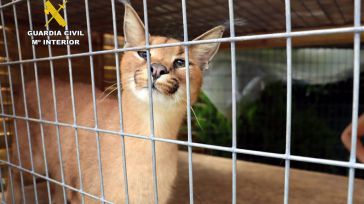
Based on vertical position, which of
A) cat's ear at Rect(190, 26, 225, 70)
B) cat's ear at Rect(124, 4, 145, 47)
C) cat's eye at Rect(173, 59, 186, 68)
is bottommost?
cat's eye at Rect(173, 59, 186, 68)

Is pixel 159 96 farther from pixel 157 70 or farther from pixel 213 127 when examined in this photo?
pixel 213 127

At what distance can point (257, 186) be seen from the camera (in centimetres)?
191

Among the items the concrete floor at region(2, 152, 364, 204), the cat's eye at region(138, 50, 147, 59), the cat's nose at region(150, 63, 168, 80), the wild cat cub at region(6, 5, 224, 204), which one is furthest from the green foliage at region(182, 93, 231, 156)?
the cat's nose at region(150, 63, 168, 80)

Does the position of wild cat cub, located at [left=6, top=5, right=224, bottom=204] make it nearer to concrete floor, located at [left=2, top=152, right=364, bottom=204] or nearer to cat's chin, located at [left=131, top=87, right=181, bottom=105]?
cat's chin, located at [left=131, top=87, right=181, bottom=105]

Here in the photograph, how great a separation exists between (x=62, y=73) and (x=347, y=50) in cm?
281

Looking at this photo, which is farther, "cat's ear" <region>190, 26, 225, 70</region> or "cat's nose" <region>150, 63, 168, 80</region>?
"cat's ear" <region>190, 26, 225, 70</region>

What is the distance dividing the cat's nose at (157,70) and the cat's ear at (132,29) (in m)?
0.18

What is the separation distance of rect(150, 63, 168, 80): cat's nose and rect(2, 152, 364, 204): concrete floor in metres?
0.75

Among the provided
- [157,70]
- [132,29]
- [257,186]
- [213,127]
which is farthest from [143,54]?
[213,127]

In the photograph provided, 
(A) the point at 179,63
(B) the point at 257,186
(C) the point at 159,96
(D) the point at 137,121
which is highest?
(A) the point at 179,63

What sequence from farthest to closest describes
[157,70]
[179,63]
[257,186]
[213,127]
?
[213,127] → [257,186] → [179,63] → [157,70]

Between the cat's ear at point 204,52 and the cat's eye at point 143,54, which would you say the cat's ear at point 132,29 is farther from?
the cat's ear at point 204,52

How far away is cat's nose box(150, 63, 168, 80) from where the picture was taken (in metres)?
0.91

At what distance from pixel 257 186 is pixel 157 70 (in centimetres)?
130
